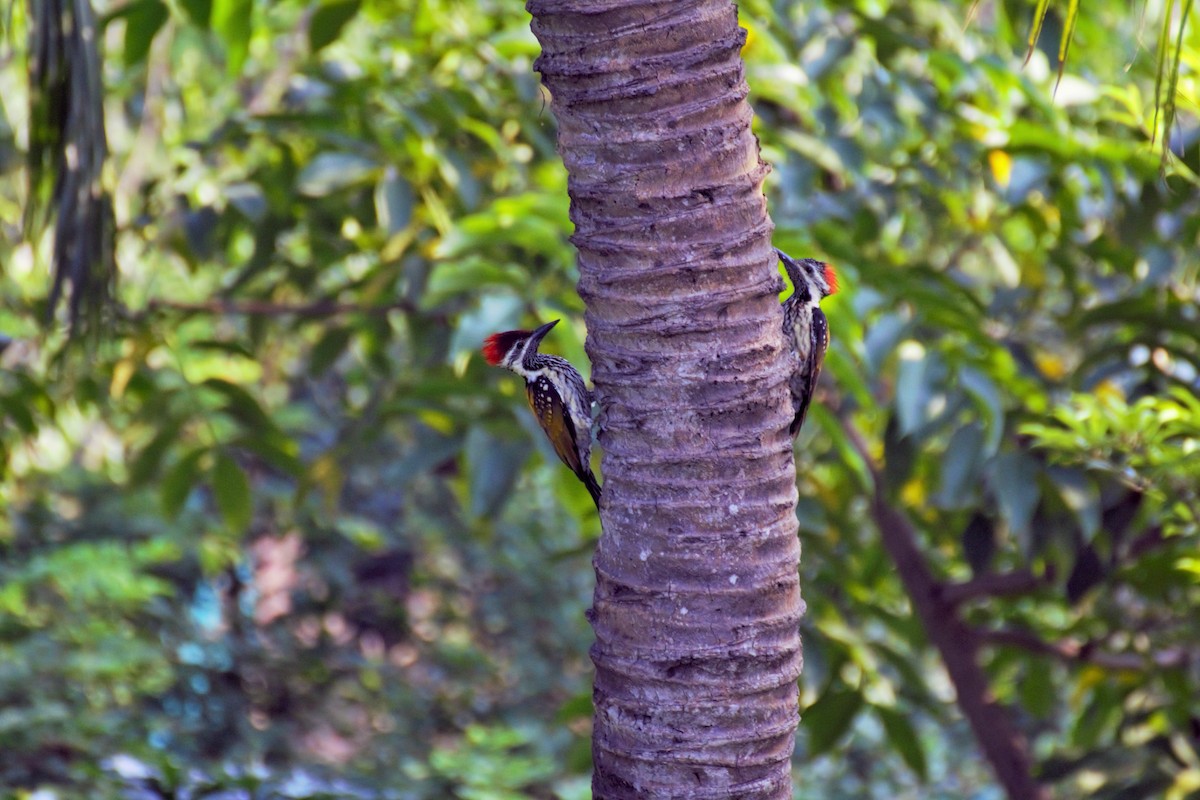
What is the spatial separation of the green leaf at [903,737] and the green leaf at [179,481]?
2218mm

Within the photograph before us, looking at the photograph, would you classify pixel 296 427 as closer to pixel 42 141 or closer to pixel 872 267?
pixel 42 141

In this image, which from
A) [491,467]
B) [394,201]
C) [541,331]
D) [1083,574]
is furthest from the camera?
[1083,574]

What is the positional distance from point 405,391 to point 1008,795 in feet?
8.48

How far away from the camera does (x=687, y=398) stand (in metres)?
1.81

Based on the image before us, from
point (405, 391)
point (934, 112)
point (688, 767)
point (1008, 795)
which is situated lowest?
point (688, 767)

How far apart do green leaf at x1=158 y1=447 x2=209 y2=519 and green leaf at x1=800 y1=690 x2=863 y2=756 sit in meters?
2.03

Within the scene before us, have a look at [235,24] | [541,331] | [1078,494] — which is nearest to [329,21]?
[235,24]

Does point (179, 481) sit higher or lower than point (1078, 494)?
higher

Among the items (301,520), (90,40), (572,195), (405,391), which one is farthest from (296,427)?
(572,195)

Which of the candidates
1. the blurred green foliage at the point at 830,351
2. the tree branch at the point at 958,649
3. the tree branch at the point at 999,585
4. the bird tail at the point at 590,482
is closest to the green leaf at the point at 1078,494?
the blurred green foliage at the point at 830,351

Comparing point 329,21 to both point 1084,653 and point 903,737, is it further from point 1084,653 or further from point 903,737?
point 1084,653

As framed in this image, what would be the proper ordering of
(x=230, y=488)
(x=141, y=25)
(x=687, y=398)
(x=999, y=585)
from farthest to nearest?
(x=999, y=585), (x=230, y=488), (x=141, y=25), (x=687, y=398)

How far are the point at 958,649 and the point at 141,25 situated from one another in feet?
11.0

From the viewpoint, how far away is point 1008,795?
4.28 meters
